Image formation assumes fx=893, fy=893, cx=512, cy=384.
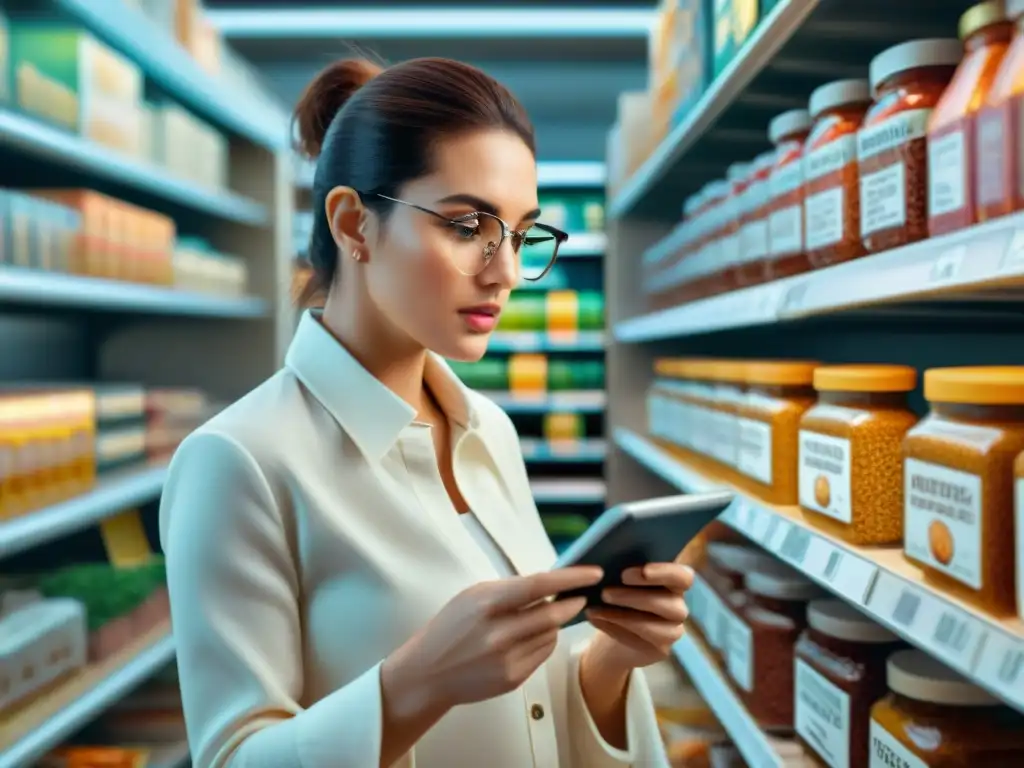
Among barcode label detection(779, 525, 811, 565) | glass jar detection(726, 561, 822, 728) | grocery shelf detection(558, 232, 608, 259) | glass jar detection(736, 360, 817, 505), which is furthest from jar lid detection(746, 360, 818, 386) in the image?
grocery shelf detection(558, 232, 608, 259)

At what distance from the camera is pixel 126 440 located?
2.57m

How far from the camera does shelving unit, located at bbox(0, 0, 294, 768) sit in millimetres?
1987

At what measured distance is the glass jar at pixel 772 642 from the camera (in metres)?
1.48

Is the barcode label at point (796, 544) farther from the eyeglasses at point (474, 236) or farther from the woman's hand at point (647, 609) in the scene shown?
the eyeglasses at point (474, 236)

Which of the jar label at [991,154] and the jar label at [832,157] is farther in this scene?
the jar label at [832,157]

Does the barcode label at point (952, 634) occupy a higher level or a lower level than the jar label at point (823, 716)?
higher

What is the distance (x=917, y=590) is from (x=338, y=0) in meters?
3.53

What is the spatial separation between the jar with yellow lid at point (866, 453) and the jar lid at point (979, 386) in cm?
19

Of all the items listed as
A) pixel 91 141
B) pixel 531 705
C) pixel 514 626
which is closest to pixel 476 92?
pixel 514 626

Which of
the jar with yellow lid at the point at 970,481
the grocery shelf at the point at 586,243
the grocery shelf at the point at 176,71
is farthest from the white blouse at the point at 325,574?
the grocery shelf at the point at 586,243

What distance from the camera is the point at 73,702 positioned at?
2.06 meters

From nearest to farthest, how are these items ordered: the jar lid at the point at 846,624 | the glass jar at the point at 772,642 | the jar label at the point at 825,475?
the jar label at the point at 825,475 → the jar lid at the point at 846,624 → the glass jar at the point at 772,642

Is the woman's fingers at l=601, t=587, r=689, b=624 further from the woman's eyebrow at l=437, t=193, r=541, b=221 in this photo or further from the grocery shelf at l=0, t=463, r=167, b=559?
the grocery shelf at l=0, t=463, r=167, b=559

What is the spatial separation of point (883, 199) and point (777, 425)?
45cm
